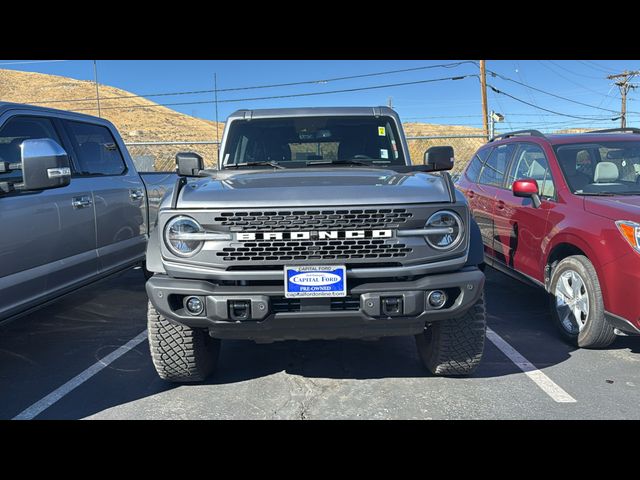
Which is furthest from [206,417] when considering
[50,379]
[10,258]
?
[10,258]

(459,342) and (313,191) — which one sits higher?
→ (313,191)

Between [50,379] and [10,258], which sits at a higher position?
[10,258]

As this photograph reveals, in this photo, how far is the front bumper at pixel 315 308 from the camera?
279 centimetres

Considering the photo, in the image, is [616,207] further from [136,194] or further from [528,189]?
[136,194]

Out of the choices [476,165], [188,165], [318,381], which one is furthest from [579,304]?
[188,165]

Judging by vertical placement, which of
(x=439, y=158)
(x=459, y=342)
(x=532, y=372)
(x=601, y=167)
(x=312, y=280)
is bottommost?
(x=532, y=372)

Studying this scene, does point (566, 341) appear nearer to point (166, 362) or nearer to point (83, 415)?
point (166, 362)

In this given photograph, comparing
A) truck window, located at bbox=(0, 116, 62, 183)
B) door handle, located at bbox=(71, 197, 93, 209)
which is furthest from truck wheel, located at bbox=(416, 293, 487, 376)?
truck window, located at bbox=(0, 116, 62, 183)

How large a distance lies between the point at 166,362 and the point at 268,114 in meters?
2.37

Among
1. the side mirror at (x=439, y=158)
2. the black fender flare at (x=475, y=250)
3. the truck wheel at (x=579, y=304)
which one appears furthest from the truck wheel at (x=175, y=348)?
the truck wheel at (x=579, y=304)

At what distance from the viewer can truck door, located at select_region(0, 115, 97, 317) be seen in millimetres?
3488

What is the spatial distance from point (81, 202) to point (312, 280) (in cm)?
270

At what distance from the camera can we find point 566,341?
4281mm

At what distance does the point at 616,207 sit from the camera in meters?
3.88
